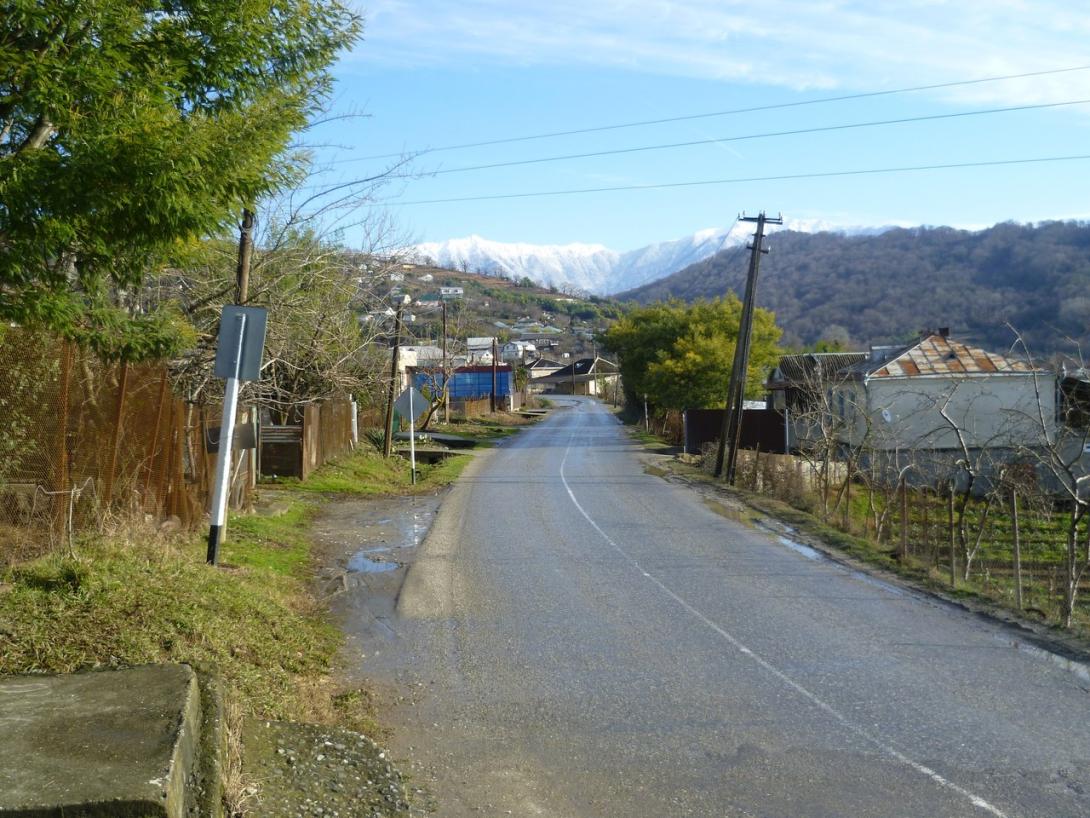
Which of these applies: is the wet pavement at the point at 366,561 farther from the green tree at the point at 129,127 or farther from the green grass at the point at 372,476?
the green tree at the point at 129,127

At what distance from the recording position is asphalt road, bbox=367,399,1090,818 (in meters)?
5.94

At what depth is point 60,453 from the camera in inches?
356

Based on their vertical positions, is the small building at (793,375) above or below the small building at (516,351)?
below

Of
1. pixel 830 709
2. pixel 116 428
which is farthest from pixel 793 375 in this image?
pixel 830 709

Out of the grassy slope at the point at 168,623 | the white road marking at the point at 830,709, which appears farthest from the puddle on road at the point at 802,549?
the grassy slope at the point at 168,623

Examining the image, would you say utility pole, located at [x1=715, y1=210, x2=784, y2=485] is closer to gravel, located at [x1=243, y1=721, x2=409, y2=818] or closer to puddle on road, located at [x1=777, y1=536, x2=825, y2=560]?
puddle on road, located at [x1=777, y1=536, x2=825, y2=560]

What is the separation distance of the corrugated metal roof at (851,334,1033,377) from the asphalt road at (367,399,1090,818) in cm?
2961

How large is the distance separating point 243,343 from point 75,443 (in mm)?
2062

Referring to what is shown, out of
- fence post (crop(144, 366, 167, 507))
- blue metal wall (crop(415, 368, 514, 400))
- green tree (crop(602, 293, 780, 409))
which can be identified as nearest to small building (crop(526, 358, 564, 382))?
blue metal wall (crop(415, 368, 514, 400))

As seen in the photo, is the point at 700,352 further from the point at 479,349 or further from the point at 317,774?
the point at 479,349

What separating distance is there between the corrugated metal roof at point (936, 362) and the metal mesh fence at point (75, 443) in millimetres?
34270

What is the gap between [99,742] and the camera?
4.86 meters

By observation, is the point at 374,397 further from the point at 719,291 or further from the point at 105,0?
the point at 719,291

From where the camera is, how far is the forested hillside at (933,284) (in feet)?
235
